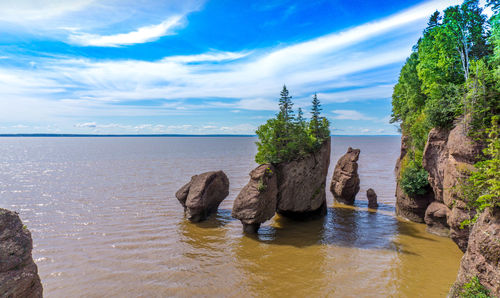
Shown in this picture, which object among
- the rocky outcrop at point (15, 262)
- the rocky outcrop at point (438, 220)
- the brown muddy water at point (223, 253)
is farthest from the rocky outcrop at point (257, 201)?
the rocky outcrop at point (15, 262)

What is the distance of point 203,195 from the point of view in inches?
987

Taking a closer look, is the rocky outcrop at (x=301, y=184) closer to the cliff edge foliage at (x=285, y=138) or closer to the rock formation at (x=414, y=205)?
the cliff edge foliage at (x=285, y=138)

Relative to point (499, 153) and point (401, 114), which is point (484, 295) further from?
point (401, 114)

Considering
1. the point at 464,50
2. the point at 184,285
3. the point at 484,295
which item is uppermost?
the point at 464,50

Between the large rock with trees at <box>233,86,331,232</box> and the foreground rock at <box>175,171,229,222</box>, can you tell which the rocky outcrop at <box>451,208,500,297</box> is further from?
the foreground rock at <box>175,171,229,222</box>

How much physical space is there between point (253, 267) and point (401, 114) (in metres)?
26.7

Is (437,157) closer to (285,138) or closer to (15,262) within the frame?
(285,138)

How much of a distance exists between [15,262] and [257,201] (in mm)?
15529

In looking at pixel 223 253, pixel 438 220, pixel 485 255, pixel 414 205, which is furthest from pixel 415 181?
pixel 223 253

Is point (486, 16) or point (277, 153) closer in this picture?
point (486, 16)

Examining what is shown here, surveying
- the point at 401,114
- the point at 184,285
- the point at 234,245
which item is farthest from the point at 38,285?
the point at 401,114

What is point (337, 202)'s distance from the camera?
3247 centimetres

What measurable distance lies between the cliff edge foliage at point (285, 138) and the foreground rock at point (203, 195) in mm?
5276

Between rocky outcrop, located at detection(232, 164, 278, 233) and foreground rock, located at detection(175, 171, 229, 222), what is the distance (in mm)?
4712
